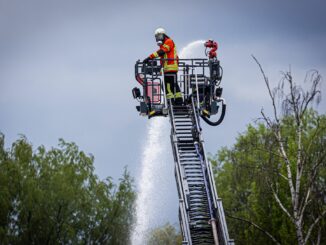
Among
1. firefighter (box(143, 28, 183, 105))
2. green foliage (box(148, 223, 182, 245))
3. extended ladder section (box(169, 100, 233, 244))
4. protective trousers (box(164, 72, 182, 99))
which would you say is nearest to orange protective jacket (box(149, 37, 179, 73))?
firefighter (box(143, 28, 183, 105))

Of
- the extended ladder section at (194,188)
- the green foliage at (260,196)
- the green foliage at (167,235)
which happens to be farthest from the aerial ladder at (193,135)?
the green foliage at (167,235)

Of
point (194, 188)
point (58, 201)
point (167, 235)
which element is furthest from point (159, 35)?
point (167, 235)

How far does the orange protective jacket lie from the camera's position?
18.3 m

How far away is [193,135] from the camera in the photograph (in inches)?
683

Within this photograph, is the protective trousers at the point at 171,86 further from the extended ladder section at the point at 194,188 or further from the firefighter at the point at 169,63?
the extended ladder section at the point at 194,188

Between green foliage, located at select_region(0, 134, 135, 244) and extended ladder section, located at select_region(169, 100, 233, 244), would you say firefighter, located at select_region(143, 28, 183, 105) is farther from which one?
green foliage, located at select_region(0, 134, 135, 244)

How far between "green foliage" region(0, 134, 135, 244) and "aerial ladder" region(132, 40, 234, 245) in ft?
22.1

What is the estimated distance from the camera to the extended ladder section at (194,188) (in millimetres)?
14734

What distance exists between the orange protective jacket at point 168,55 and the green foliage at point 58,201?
7498 mm

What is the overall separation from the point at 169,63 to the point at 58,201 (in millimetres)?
7793

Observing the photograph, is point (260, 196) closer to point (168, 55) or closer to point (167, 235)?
point (168, 55)

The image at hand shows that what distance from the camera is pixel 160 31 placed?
18422mm

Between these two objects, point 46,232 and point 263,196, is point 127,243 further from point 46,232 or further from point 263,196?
point 263,196

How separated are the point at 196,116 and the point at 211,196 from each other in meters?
2.89
